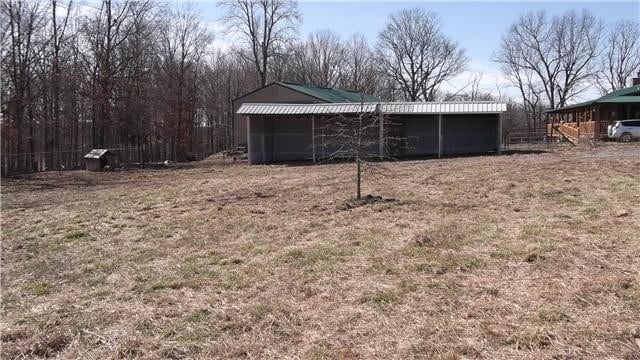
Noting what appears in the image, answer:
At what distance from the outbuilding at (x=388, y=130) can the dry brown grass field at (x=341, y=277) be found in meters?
14.2

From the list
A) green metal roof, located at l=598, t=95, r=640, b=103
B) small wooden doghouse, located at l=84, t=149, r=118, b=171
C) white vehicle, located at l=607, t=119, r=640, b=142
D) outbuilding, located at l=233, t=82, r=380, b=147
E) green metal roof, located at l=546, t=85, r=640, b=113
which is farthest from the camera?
green metal roof, located at l=546, t=85, r=640, b=113

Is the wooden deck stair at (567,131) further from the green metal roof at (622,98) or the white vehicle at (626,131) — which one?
the white vehicle at (626,131)

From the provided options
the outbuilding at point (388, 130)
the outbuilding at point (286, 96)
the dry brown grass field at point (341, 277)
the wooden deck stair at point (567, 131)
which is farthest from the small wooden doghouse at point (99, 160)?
the wooden deck stair at point (567, 131)

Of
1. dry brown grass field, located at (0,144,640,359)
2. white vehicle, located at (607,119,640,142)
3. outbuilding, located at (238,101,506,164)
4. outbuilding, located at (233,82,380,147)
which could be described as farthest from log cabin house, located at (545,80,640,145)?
dry brown grass field, located at (0,144,640,359)

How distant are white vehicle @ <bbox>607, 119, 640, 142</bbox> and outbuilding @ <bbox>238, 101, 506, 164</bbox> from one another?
8.63 meters

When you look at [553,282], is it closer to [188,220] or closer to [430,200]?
[430,200]

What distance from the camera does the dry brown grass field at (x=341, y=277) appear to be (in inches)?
170

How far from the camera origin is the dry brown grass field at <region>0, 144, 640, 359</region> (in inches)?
170

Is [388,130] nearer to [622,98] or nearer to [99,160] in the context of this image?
[99,160]

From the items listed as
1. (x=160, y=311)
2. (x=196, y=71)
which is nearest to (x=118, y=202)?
(x=160, y=311)

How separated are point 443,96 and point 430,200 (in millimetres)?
57738

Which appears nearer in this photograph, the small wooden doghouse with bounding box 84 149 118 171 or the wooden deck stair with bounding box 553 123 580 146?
the small wooden doghouse with bounding box 84 149 118 171

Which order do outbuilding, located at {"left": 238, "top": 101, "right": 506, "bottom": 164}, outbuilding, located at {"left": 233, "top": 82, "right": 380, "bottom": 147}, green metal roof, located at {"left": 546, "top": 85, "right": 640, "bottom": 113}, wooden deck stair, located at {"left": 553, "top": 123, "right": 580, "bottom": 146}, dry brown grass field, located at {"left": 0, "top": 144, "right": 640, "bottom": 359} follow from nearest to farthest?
dry brown grass field, located at {"left": 0, "top": 144, "right": 640, "bottom": 359}
outbuilding, located at {"left": 238, "top": 101, "right": 506, "bottom": 164}
outbuilding, located at {"left": 233, "top": 82, "right": 380, "bottom": 147}
green metal roof, located at {"left": 546, "top": 85, "right": 640, "bottom": 113}
wooden deck stair, located at {"left": 553, "top": 123, "right": 580, "bottom": 146}

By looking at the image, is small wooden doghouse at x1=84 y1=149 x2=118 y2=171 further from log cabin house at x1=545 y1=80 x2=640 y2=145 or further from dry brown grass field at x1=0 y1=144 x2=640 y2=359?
log cabin house at x1=545 y1=80 x2=640 y2=145
